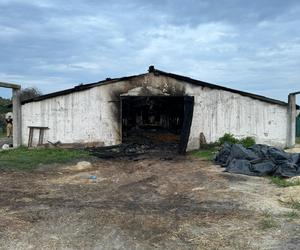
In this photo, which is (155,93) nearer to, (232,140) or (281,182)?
(232,140)

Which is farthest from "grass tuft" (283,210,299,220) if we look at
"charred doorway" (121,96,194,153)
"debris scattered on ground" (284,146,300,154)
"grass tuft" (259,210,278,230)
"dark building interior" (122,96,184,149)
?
"dark building interior" (122,96,184,149)

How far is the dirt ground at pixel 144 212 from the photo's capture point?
222 inches

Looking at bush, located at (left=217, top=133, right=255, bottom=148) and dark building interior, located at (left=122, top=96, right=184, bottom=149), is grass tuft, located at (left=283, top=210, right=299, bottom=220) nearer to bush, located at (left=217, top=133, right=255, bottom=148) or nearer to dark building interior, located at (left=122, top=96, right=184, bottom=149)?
bush, located at (left=217, top=133, right=255, bottom=148)

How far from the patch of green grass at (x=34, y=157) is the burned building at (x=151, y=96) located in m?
1.28

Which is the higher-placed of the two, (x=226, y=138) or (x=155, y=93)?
(x=155, y=93)

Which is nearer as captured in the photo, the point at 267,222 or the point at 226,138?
the point at 267,222

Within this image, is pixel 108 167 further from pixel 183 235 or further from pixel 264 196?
pixel 183 235

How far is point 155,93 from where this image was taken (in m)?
17.7

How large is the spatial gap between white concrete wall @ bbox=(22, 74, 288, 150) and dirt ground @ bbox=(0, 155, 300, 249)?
5.83m

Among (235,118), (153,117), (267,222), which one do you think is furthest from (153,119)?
(267,222)

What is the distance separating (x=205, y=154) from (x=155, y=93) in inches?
141

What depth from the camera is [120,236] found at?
5.82 metres

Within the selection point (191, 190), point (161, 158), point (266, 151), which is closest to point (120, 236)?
point (191, 190)

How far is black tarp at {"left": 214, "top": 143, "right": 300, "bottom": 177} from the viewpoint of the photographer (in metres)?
10.9
